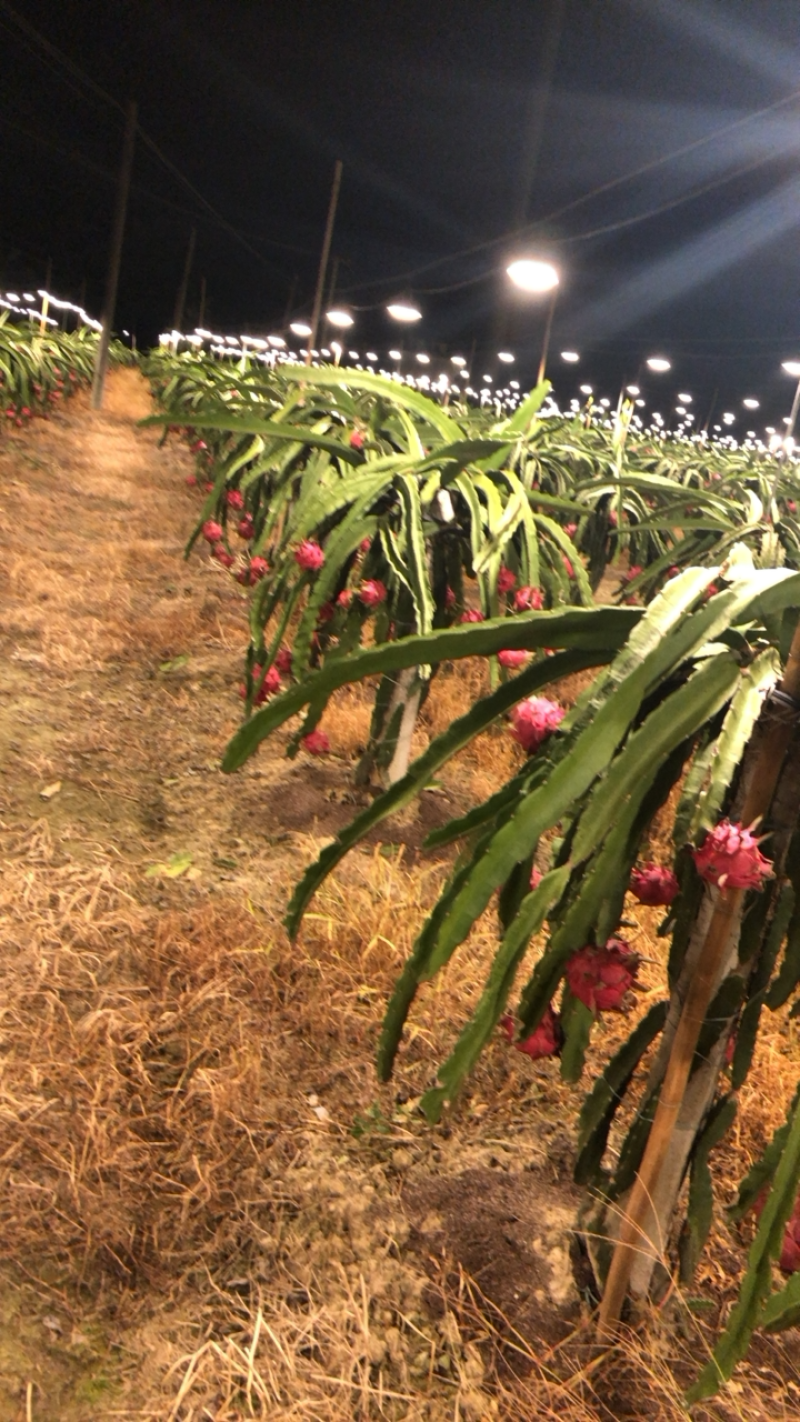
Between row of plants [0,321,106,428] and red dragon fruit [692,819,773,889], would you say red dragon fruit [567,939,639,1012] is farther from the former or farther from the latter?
row of plants [0,321,106,428]

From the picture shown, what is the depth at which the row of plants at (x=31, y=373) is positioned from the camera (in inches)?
332

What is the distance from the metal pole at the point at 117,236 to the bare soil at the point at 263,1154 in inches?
417

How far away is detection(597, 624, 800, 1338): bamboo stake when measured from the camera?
3.12ft

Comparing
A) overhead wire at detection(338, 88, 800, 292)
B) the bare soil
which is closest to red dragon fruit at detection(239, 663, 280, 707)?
the bare soil

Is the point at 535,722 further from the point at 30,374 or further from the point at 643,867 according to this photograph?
the point at 30,374

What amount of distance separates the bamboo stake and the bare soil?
0.31 feet

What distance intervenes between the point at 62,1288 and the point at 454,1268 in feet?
1.84

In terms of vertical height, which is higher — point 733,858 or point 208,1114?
point 733,858

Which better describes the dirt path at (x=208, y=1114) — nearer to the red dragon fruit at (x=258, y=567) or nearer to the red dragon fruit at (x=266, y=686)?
the red dragon fruit at (x=266, y=686)

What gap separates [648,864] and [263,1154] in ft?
2.90

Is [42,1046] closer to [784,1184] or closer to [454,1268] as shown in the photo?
[454,1268]

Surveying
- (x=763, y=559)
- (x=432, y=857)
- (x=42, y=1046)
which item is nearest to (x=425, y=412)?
(x=763, y=559)

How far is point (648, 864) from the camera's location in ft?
3.55

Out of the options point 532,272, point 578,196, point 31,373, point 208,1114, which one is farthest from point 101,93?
point 208,1114
